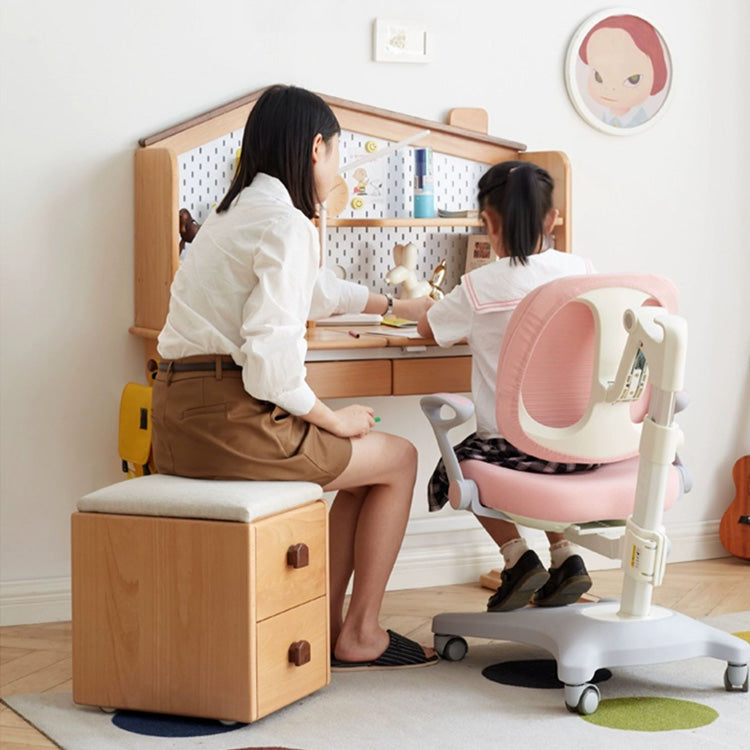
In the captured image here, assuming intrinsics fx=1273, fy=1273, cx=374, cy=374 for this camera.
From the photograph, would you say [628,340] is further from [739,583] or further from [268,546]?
[739,583]

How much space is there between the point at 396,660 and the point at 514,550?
35cm

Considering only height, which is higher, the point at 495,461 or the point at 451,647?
the point at 495,461

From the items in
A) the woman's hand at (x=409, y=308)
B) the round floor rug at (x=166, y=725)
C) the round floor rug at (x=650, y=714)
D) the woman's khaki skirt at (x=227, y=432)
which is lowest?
the round floor rug at (x=166, y=725)

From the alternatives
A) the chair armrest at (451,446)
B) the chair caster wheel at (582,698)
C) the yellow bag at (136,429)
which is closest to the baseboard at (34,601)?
the yellow bag at (136,429)

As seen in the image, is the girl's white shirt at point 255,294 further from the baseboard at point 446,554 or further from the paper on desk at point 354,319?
the baseboard at point 446,554

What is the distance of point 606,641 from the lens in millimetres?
2441

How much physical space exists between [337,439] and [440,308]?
453mm

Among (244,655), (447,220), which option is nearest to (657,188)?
(447,220)

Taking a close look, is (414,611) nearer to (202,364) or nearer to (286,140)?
(202,364)

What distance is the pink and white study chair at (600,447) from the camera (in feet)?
7.84

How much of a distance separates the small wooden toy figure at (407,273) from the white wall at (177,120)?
335 mm

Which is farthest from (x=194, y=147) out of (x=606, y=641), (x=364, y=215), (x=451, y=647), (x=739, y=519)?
(x=739, y=519)

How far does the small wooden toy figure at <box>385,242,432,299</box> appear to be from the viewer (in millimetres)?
3387

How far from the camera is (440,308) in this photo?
2844mm
